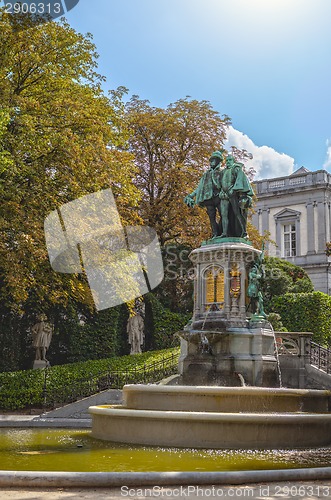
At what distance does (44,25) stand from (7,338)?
12.6 metres

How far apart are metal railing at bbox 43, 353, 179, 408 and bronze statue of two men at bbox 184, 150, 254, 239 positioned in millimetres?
6338

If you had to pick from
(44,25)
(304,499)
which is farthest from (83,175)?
(304,499)

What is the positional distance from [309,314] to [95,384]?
1475cm

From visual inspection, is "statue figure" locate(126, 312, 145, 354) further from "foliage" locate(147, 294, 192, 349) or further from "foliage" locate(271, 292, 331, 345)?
"foliage" locate(271, 292, 331, 345)

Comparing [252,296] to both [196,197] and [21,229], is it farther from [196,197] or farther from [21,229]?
[21,229]

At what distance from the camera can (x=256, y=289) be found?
15344mm

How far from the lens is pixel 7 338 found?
26.1 metres

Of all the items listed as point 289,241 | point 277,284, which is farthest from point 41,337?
point 289,241

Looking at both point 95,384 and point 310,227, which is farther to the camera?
point 310,227

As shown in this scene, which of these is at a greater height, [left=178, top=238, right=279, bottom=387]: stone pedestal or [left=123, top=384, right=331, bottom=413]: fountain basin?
[left=178, top=238, right=279, bottom=387]: stone pedestal

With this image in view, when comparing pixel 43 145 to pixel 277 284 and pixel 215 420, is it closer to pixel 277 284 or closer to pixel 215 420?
pixel 215 420

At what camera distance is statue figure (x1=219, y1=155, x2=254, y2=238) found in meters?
16.0

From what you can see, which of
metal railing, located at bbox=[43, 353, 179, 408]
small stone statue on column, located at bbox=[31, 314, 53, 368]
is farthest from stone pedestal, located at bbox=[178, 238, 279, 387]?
small stone statue on column, located at bbox=[31, 314, 53, 368]

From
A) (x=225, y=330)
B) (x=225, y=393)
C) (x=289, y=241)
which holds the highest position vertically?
(x=289, y=241)
